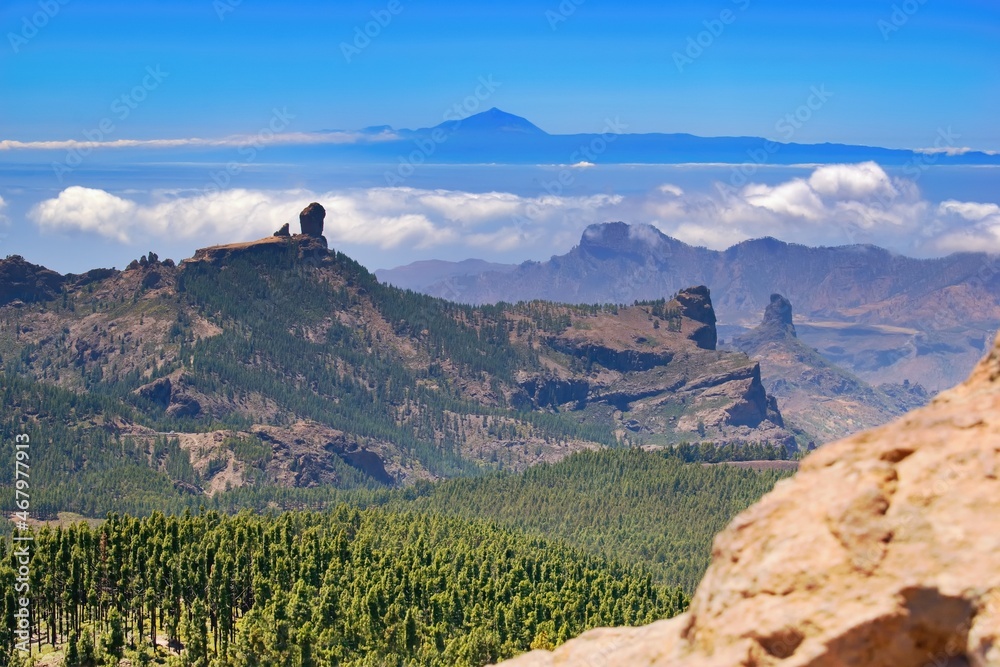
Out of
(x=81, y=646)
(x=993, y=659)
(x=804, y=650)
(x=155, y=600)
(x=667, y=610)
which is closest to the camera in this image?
(x=993, y=659)

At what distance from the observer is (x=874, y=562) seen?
125ft

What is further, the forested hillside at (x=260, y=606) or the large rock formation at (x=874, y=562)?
the forested hillside at (x=260, y=606)

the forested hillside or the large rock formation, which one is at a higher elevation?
the large rock formation

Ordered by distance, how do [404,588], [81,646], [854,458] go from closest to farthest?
1. [854,458]
2. [81,646]
3. [404,588]

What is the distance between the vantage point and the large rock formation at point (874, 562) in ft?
121

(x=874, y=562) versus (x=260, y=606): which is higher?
(x=874, y=562)

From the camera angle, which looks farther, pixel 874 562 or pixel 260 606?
pixel 260 606

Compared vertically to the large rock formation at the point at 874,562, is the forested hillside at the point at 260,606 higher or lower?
lower

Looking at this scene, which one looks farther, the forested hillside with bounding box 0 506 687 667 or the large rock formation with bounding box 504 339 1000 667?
the forested hillside with bounding box 0 506 687 667

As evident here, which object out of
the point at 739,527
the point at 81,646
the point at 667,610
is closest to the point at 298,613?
the point at 81,646

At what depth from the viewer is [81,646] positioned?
12950 centimetres

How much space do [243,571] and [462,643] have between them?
128ft

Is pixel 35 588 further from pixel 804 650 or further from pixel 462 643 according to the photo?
pixel 804 650

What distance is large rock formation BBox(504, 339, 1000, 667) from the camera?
3681 centimetres
